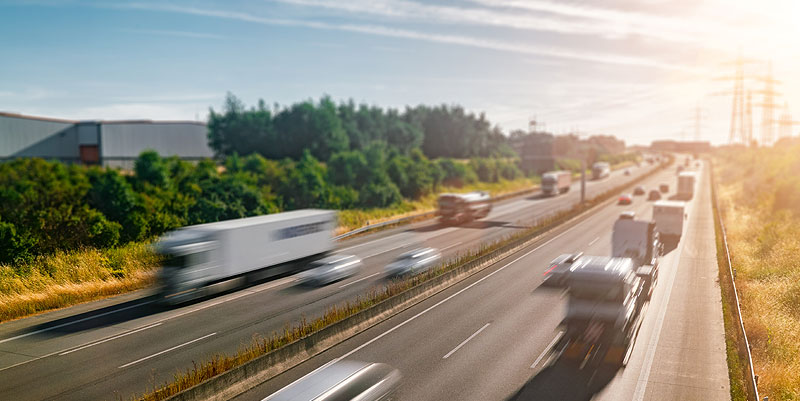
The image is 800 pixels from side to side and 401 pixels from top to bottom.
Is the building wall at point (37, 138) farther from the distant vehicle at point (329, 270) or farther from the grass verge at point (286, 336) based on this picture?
the grass verge at point (286, 336)

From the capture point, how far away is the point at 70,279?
2464cm

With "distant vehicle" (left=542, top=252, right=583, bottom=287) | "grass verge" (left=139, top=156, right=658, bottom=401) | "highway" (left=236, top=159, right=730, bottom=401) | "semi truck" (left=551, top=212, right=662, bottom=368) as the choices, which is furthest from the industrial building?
"semi truck" (left=551, top=212, right=662, bottom=368)

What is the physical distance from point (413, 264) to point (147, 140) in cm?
9384

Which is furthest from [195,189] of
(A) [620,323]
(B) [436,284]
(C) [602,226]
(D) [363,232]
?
(A) [620,323]

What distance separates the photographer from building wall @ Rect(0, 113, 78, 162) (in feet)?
269

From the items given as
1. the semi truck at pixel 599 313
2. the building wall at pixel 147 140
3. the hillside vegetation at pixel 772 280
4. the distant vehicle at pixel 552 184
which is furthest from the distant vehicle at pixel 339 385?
the building wall at pixel 147 140

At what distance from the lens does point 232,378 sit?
45.8 ft

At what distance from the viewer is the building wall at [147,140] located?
9688 centimetres

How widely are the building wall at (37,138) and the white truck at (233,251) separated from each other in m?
80.3

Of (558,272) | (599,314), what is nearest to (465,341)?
(599,314)

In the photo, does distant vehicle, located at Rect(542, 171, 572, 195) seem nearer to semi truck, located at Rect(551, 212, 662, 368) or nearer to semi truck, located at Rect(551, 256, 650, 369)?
semi truck, located at Rect(551, 212, 662, 368)

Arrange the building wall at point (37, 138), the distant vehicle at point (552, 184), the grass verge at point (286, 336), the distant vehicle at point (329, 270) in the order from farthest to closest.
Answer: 1. the building wall at point (37, 138)
2. the distant vehicle at point (552, 184)
3. the distant vehicle at point (329, 270)
4. the grass verge at point (286, 336)

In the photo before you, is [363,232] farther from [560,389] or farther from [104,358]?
[560,389]

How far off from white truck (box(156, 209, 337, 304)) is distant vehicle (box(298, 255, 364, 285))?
1493 millimetres
